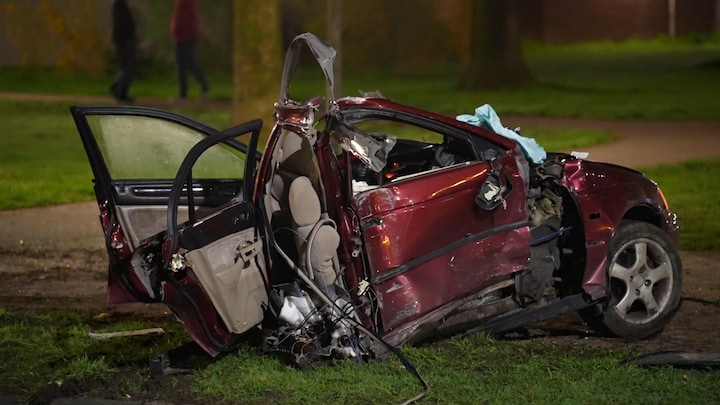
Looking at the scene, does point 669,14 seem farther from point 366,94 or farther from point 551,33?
point 366,94

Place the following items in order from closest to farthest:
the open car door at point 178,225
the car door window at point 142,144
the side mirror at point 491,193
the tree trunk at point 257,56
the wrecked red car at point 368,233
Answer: the open car door at point 178,225 < the wrecked red car at point 368,233 < the side mirror at point 491,193 < the car door window at point 142,144 < the tree trunk at point 257,56

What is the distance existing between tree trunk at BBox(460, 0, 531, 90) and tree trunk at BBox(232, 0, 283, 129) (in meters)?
10.7

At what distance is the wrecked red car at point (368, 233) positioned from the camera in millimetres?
6105

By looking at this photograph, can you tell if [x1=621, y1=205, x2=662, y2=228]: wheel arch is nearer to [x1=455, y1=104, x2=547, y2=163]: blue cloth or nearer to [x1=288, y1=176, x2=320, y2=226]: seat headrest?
[x1=455, y1=104, x2=547, y2=163]: blue cloth

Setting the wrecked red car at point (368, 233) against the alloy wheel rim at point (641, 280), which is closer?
the wrecked red car at point (368, 233)

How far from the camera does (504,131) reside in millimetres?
7051

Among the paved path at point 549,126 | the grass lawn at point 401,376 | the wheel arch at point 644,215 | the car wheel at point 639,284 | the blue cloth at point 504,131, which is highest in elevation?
the blue cloth at point 504,131

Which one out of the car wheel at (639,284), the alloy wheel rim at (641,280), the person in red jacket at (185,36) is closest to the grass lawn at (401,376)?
the car wheel at (639,284)

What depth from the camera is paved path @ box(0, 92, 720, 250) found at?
10.8 m

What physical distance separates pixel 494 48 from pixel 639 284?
19452 millimetres

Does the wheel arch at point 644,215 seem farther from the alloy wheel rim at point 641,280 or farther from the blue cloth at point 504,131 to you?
the blue cloth at point 504,131

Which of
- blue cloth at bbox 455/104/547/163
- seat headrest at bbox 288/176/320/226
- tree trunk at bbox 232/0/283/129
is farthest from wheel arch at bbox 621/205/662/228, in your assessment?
tree trunk at bbox 232/0/283/129

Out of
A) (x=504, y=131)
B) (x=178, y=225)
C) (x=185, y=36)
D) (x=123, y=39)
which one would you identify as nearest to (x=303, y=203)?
(x=178, y=225)

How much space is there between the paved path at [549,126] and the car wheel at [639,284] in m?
5.20
